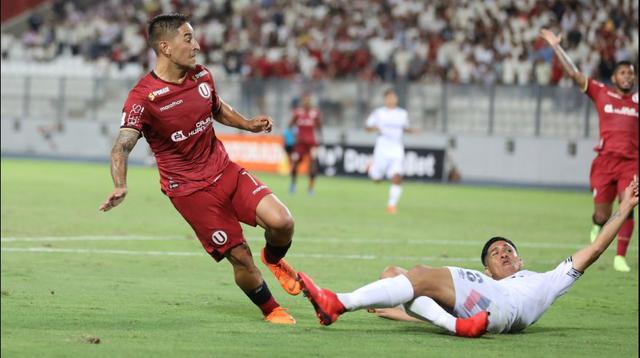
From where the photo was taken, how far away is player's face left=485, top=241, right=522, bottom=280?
9438 millimetres

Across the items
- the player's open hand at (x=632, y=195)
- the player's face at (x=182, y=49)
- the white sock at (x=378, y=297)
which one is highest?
the player's face at (x=182, y=49)

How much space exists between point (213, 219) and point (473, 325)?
229 cm

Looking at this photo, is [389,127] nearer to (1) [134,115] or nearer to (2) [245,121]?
(2) [245,121]

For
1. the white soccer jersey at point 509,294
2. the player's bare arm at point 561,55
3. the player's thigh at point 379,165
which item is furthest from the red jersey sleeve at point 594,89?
the player's thigh at point 379,165

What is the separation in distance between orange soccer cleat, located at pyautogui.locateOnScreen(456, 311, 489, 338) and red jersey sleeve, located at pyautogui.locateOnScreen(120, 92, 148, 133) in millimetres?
2960

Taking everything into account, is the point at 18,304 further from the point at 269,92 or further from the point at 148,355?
the point at 269,92

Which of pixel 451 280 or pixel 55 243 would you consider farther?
pixel 55 243

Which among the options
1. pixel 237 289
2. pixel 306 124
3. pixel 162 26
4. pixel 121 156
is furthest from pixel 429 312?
pixel 306 124

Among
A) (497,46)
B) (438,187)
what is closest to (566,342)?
(438,187)

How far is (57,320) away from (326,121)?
29196 millimetres

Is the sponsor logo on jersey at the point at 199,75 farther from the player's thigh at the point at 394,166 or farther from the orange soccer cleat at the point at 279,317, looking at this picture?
the player's thigh at the point at 394,166

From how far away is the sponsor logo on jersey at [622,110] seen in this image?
1496cm

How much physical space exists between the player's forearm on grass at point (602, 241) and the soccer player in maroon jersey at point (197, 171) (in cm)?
225

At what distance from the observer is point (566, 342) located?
9.05 metres
